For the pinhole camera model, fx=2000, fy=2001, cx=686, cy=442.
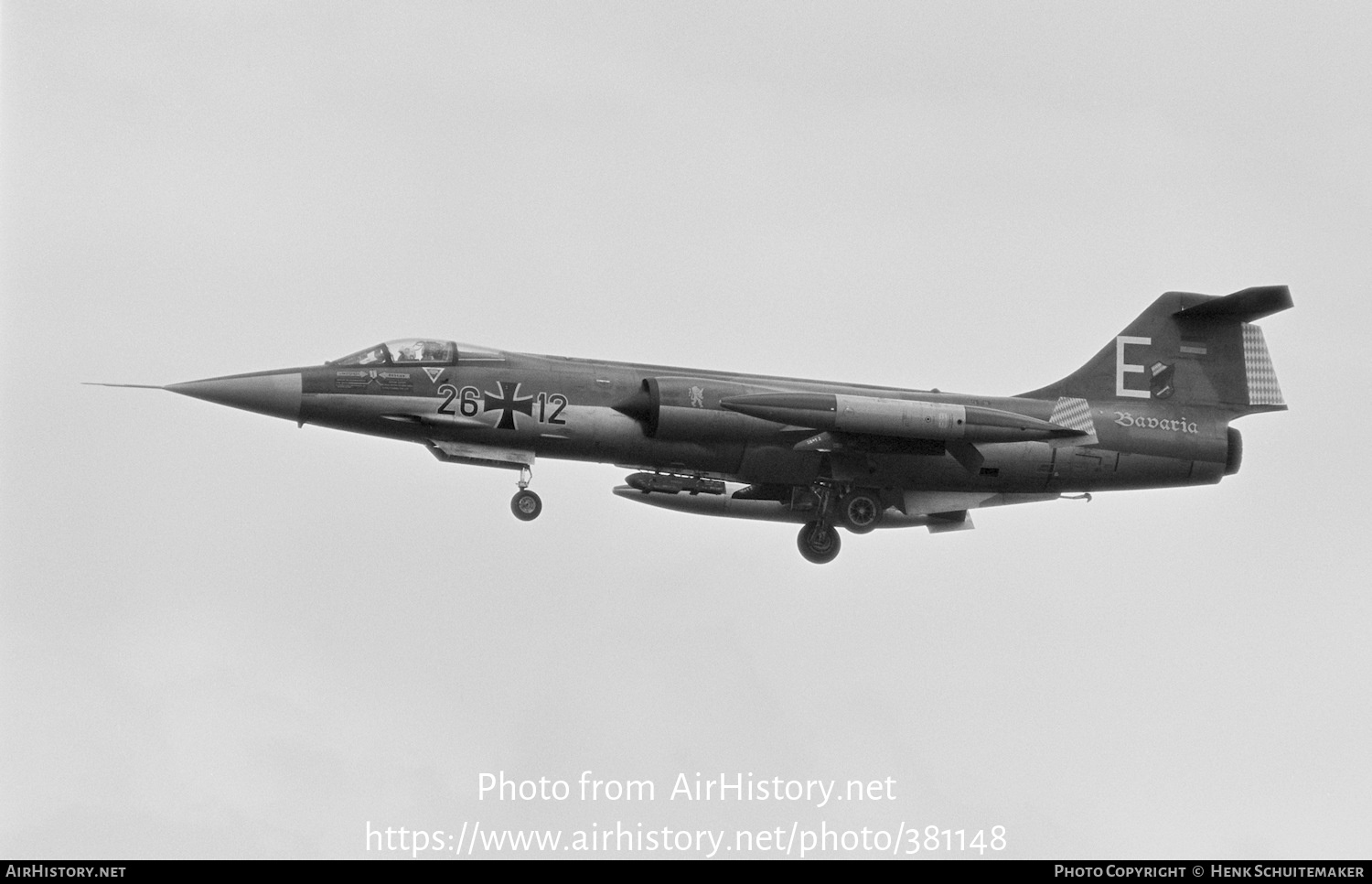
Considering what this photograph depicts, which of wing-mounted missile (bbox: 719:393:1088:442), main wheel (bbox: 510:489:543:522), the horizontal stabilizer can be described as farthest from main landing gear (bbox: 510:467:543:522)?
the horizontal stabilizer

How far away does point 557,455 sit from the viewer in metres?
29.2

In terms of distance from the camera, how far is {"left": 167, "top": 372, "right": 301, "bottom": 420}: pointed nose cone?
93.5ft

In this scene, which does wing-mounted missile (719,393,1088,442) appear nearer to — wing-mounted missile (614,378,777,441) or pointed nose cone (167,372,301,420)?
wing-mounted missile (614,378,777,441)

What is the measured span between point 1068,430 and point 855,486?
3.30 m

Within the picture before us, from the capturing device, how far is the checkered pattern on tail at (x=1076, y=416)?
101 feet

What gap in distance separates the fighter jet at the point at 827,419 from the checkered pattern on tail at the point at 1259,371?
0.03m

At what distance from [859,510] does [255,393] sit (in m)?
9.13

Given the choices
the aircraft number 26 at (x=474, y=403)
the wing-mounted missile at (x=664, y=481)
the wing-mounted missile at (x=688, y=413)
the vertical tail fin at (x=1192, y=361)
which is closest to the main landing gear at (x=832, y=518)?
the wing-mounted missile at (x=664, y=481)

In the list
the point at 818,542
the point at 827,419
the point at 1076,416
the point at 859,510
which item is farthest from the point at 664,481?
the point at 1076,416

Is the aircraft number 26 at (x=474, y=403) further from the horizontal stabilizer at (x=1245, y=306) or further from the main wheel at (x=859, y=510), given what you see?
the horizontal stabilizer at (x=1245, y=306)
